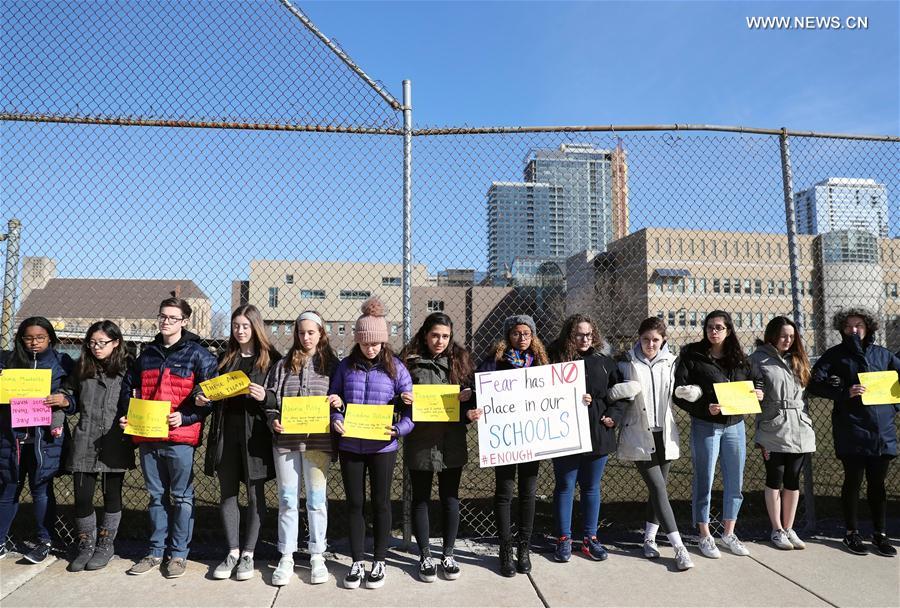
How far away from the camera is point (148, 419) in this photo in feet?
12.6

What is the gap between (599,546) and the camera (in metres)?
4.29

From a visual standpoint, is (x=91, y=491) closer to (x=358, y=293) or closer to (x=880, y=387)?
(x=358, y=293)

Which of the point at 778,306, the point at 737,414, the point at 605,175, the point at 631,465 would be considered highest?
the point at 605,175

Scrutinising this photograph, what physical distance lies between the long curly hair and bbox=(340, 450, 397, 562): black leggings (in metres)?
0.74

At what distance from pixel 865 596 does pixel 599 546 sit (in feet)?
5.52

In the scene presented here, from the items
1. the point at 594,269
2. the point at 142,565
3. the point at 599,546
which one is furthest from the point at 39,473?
the point at 594,269

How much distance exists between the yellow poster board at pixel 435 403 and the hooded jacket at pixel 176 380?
151 cm

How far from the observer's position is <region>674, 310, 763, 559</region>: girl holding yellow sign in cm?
435

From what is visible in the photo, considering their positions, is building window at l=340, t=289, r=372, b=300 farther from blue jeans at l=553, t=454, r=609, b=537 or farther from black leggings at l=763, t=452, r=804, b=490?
black leggings at l=763, t=452, r=804, b=490

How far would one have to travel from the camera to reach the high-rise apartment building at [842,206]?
5.14 meters

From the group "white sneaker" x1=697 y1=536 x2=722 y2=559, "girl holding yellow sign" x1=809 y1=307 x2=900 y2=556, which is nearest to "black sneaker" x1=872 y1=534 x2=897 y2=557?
"girl holding yellow sign" x1=809 y1=307 x2=900 y2=556

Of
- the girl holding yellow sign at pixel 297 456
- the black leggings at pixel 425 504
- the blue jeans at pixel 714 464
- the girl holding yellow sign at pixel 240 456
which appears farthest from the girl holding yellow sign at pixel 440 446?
the blue jeans at pixel 714 464

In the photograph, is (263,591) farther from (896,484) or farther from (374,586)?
(896,484)

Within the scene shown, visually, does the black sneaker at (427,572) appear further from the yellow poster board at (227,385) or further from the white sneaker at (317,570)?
the yellow poster board at (227,385)
